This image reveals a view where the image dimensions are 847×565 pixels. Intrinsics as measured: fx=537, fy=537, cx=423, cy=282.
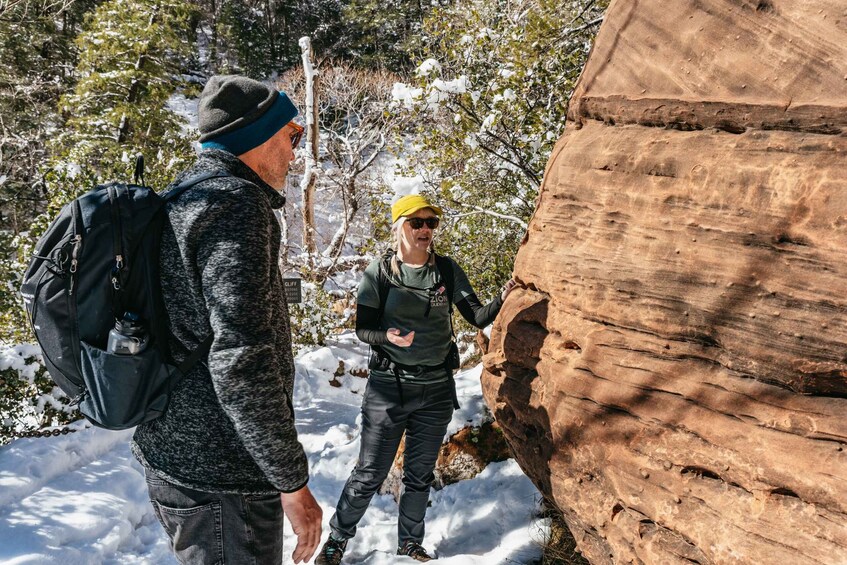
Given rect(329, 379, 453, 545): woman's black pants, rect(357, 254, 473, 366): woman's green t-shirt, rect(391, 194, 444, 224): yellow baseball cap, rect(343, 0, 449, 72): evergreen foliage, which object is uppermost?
rect(343, 0, 449, 72): evergreen foliage

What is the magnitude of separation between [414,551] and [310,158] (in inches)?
430

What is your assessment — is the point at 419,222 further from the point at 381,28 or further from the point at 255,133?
the point at 381,28

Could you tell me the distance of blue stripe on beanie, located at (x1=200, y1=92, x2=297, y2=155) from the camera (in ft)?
5.44

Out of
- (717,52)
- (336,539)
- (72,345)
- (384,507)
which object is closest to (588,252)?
(717,52)

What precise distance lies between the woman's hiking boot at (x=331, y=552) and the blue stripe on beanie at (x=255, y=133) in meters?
2.38

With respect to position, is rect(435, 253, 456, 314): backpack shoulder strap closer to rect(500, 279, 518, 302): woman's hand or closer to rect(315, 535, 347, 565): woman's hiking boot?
rect(500, 279, 518, 302): woman's hand

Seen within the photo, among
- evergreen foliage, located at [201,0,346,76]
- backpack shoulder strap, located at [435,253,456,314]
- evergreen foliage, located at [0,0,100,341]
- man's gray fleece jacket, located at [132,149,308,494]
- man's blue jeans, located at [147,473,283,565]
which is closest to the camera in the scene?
man's gray fleece jacket, located at [132,149,308,494]

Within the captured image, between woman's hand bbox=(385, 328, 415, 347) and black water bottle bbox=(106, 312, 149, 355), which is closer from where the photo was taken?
black water bottle bbox=(106, 312, 149, 355)

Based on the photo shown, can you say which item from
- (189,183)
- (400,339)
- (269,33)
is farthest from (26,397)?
(269,33)

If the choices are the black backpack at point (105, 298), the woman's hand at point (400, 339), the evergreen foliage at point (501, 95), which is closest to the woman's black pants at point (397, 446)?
the woman's hand at point (400, 339)

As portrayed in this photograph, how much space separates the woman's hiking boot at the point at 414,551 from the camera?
312 centimetres

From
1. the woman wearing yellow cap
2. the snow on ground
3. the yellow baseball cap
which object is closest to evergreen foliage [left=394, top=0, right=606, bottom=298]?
the yellow baseball cap

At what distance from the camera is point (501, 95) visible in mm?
4668

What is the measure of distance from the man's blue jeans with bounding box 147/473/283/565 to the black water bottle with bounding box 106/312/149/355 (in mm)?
448
